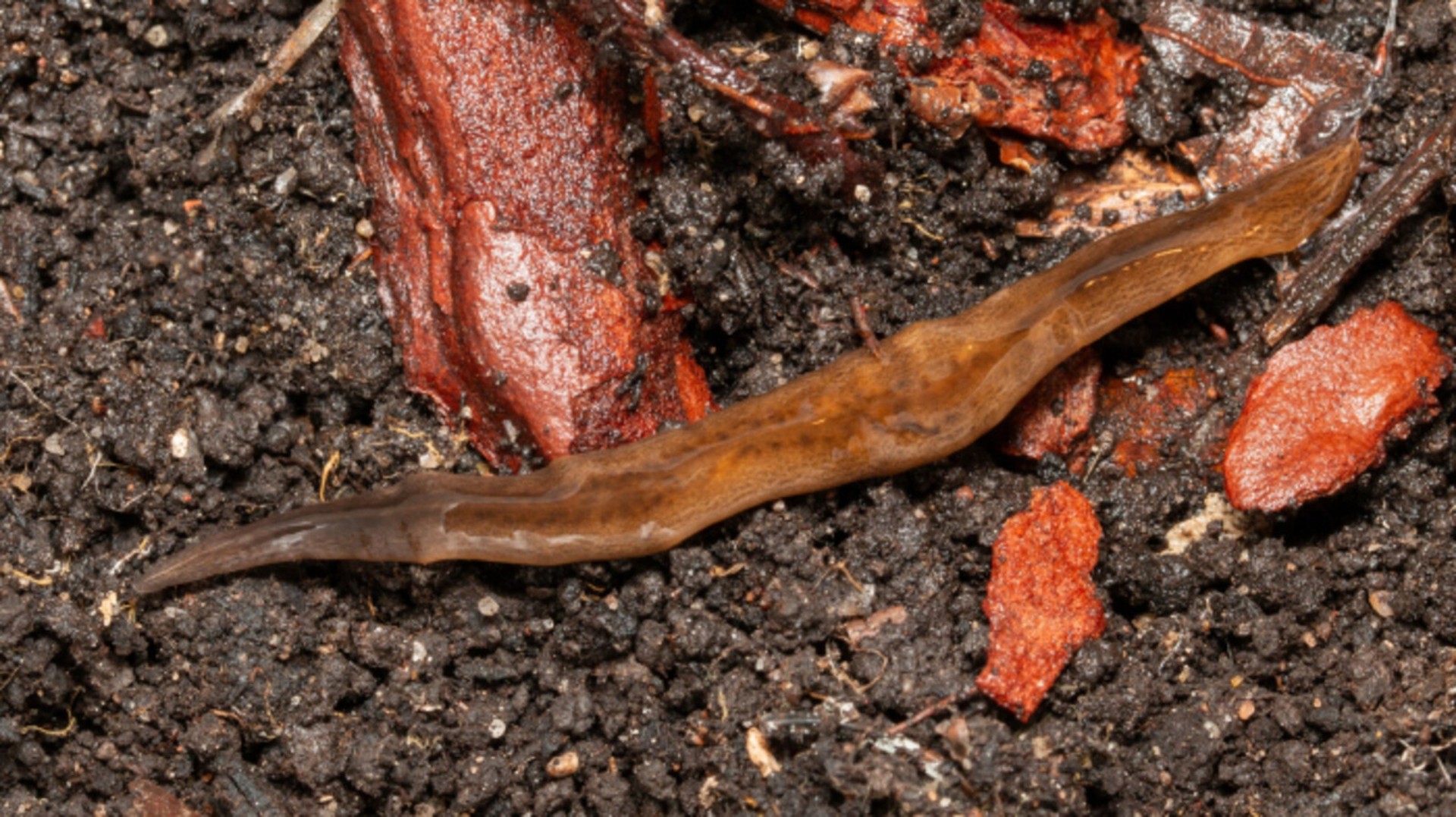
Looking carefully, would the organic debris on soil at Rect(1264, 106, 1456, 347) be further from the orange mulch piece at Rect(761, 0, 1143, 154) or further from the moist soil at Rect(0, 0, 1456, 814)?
the orange mulch piece at Rect(761, 0, 1143, 154)

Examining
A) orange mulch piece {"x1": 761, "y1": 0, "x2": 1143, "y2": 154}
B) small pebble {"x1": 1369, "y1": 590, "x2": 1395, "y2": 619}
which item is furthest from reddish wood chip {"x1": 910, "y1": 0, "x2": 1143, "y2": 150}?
small pebble {"x1": 1369, "y1": 590, "x2": 1395, "y2": 619}

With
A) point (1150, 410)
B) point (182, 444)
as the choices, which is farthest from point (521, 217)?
point (1150, 410)

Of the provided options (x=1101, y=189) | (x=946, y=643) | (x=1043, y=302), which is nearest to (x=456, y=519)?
(x=946, y=643)

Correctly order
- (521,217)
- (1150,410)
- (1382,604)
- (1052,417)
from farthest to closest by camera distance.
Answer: (1150,410)
(1052,417)
(1382,604)
(521,217)

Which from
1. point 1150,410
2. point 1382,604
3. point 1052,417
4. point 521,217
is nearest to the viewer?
point 521,217

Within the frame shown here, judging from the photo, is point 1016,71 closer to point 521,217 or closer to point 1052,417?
point 1052,417

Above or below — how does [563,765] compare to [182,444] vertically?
below
